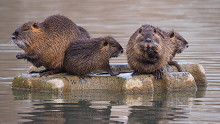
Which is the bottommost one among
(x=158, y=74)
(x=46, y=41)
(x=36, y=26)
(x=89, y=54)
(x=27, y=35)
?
(x=158, y=74)

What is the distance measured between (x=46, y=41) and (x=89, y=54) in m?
0.69

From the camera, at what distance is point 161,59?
353 inches

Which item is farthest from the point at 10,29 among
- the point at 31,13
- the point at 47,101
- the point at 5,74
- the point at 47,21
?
the point at 47,101

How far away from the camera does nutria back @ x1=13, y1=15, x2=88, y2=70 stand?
29.3 feet

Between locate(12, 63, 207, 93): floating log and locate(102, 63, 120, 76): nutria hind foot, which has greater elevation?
locate(102, 63, 120, 76): nutria hind foot

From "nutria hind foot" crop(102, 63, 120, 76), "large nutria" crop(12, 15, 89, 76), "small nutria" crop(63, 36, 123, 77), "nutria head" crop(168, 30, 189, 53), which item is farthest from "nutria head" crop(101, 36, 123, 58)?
"nutria head" crop(168, 30, 189, 53)

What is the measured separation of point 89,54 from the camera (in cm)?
894

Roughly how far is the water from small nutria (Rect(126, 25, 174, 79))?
46 cm

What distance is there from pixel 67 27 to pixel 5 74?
6.26 feet

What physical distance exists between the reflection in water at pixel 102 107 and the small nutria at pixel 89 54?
401mm

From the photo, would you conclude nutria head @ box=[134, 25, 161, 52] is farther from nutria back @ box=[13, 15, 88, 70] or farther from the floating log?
nutria back @ box=[13, 15, 88, 70]

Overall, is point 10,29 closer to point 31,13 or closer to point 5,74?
point 31,13

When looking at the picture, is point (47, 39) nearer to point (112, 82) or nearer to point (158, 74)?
point (112, 82)

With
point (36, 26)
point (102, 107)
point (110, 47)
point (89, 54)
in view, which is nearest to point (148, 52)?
point (110, 47)
